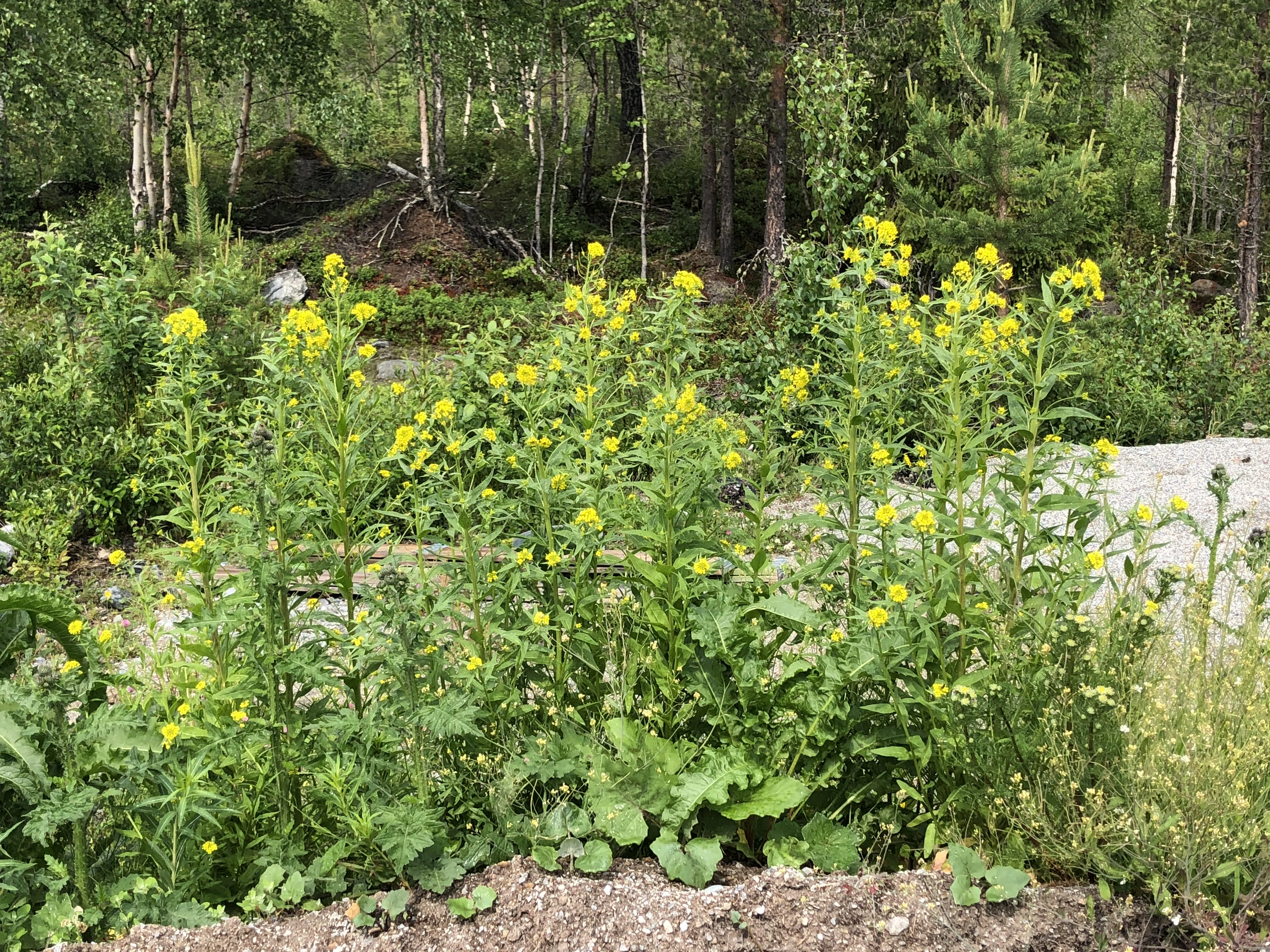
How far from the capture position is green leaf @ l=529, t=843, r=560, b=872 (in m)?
2.38

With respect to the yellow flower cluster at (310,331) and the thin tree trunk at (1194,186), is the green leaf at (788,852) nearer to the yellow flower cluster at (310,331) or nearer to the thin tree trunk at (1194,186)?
the yellow flower cluster at (310,331)

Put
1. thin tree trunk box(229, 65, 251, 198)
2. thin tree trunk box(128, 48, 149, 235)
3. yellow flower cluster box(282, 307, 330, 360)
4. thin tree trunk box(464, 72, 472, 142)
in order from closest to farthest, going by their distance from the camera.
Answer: yellow flower cluster box(282, 307, 330, 360) < thin tree trunk box(128, 48, 149, 235) < thin tree trunk box(229, 65, 251, 198) < thin tree trunk box(464, 72, 472, 142)

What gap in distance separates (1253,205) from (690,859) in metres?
13.5

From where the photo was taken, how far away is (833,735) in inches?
102

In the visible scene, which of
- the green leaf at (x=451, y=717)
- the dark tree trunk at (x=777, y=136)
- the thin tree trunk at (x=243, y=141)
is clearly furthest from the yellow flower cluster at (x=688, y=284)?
the thin tree trunk at (x=243, y=141)

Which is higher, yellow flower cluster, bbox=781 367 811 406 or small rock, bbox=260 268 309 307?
yellow flower cluster, bbox=781 367 811 406

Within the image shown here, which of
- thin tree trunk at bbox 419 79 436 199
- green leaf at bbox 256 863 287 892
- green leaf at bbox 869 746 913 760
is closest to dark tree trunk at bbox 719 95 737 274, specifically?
thin tree trunk at bbox 419 79 436 199

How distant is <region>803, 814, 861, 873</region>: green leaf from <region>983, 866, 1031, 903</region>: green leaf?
321 millimetres

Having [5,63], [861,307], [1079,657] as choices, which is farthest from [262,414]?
[5,63]

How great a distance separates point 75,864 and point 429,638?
3.01ft

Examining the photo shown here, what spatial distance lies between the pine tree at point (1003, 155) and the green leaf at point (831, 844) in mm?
6913

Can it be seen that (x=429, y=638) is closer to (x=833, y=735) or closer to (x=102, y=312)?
(x=833, y=735)

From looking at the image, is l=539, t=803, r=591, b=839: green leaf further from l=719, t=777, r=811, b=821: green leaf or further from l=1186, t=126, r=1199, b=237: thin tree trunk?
l=1186, t=126, r=1199, b=237: thin tree trunk

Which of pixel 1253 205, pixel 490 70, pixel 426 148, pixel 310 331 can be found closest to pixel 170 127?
pixel 426 148
